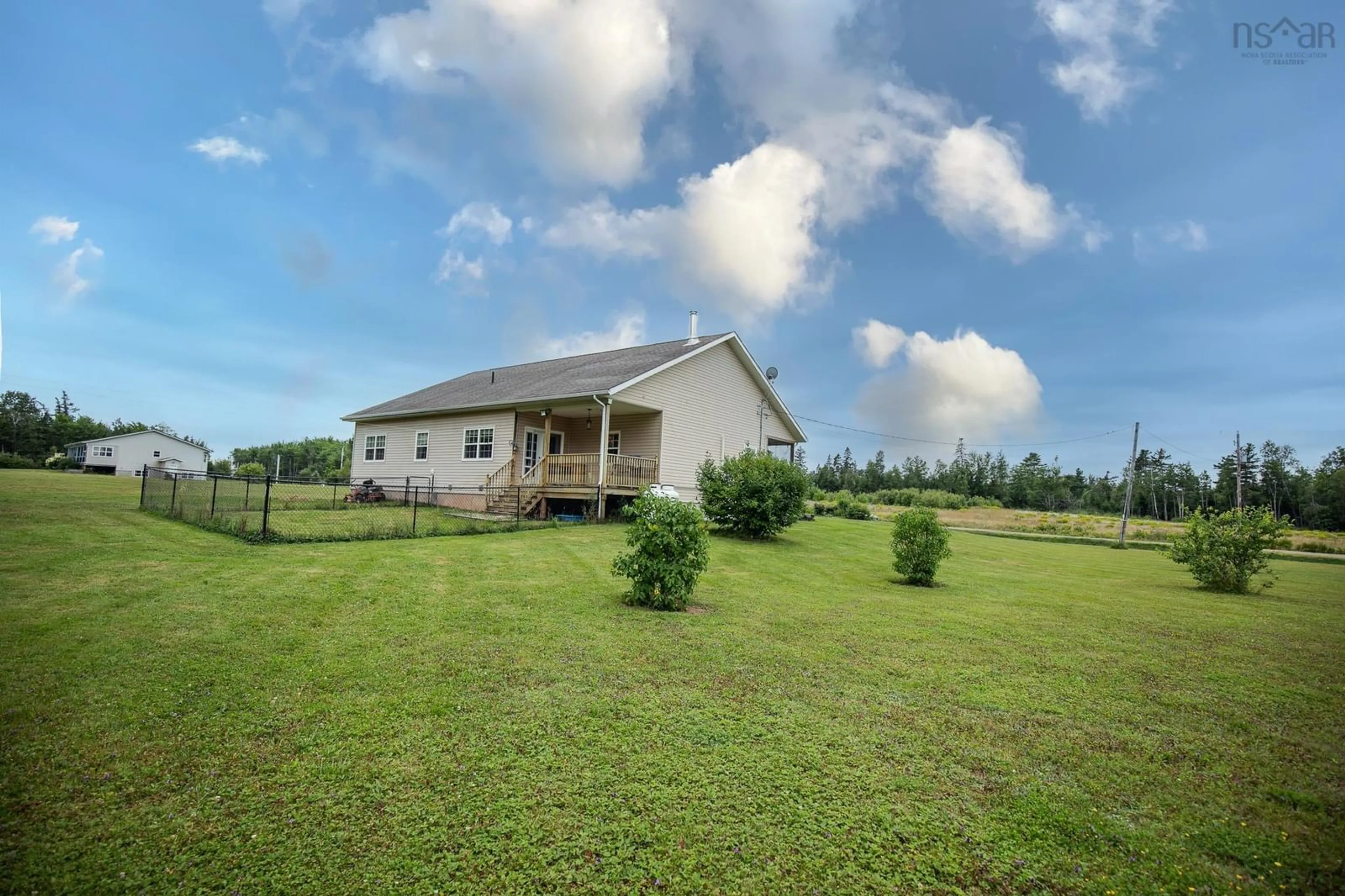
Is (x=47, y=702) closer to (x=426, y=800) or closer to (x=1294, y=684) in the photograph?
(x=426, y=800)

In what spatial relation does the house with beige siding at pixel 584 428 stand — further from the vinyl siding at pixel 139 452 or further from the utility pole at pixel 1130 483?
the vinyl siding at pixel 139 452

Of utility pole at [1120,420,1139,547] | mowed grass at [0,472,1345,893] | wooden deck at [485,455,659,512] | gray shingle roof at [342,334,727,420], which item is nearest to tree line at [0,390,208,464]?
gray shingle roof at [342,334,727,420]

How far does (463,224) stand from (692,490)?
462 inches

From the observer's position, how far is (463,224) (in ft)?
60.2

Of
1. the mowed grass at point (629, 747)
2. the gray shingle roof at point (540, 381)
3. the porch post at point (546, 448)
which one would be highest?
the gray shingle roof at point (540, 381)

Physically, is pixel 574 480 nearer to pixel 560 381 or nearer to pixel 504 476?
pixel 504 476

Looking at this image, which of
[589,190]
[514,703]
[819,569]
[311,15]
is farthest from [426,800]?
[589,190]

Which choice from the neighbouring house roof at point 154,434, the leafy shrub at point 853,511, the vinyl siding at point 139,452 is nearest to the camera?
the leafy shrub at point 853,511

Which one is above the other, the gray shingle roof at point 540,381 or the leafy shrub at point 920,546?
the gray shingle roof at point 540,381

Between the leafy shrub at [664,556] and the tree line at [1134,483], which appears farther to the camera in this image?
the tree line at [1134,483]

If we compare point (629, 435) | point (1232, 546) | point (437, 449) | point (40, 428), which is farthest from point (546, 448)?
point (40, 428)

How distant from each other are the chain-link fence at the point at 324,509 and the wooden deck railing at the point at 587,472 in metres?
0.84

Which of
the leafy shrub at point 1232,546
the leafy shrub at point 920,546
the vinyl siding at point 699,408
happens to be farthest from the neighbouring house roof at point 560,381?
the leafy shrub at point 1232,546

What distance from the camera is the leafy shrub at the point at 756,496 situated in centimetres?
1466
